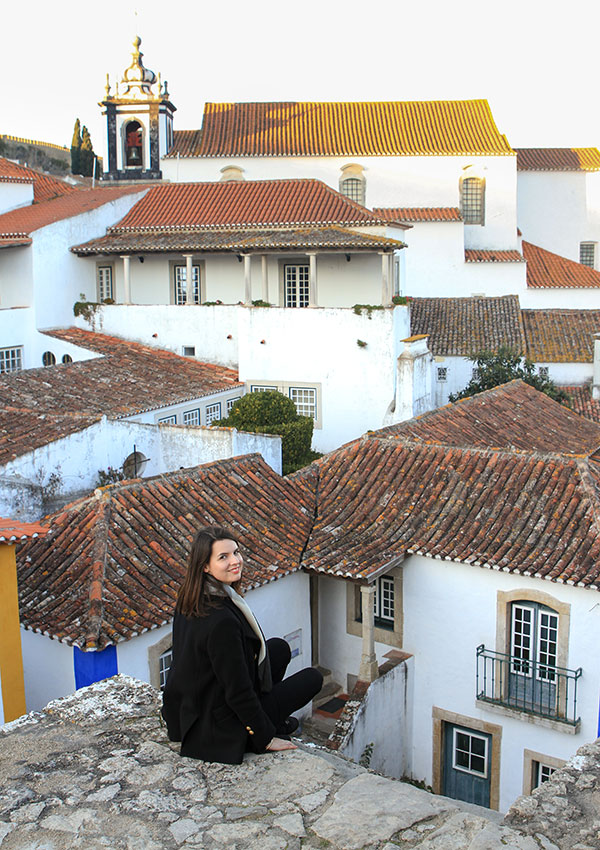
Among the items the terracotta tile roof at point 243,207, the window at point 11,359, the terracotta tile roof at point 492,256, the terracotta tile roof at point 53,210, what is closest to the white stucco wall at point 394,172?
the terracotta tile roof at point 492,256

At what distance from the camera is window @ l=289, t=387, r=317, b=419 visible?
24766 millimetres

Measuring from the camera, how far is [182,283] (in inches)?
1110

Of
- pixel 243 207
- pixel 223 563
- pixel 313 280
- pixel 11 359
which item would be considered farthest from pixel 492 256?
pixel 223 563

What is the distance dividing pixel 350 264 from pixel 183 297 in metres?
5.55

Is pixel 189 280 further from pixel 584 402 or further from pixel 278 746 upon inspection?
pixel 278 746

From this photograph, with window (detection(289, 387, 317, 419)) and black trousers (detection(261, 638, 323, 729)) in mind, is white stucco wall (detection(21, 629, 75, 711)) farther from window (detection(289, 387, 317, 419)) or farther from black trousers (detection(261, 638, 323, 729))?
window (detection(289, 387, 317, 419))

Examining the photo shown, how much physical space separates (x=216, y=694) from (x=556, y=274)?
120 ft

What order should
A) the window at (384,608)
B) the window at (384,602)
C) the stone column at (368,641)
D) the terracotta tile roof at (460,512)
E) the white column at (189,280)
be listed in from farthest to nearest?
the white column at (189,280) < the window at (384,602) < the window at (384,608) < the stone column at (368,641) < the terracotta tile roof at (460,512)

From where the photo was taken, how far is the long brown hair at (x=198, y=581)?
160 inches

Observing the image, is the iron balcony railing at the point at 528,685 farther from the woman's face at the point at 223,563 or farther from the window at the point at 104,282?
the window at the point at 104,282

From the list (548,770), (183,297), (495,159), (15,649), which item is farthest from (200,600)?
(495,159)

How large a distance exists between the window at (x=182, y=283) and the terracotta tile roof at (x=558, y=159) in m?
22.1

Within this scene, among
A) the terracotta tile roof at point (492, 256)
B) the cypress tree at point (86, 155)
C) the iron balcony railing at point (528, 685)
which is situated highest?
the cypress tree at point (86, 155)

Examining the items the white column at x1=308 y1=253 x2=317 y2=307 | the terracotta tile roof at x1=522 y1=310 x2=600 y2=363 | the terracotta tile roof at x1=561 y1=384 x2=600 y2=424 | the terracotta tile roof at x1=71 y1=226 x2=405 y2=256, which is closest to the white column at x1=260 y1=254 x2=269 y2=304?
the terracotta tile roof at x1=71 y1=226 x2=405 y2=256
